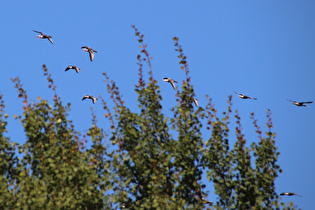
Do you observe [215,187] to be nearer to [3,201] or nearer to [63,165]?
[63,165]

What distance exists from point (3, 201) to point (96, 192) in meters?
2.96

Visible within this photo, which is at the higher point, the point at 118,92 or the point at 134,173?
the point at 118,92

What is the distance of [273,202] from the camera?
22297 mm

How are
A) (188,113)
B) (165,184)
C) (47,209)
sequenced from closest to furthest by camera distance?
1. (47,209)
2. (165,184)
3. (188,113)

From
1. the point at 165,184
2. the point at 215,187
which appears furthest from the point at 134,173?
the point at 215,187

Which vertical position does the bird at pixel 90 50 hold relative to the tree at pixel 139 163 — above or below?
above

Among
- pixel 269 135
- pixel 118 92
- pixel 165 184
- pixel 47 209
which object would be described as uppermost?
pixel 118 92

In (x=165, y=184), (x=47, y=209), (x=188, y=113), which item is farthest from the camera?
(x=188, y=113)

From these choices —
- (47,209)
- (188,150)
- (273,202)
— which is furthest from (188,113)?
(47,209)

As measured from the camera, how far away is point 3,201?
70.9 ft

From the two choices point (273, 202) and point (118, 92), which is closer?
point (273, 202)

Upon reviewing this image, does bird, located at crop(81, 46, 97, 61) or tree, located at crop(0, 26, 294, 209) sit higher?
bird, located at crop(81, 46, 97, 61)

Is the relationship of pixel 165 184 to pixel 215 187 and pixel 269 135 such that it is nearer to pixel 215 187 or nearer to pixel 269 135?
pixel 215 187

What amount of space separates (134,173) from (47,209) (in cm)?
332
